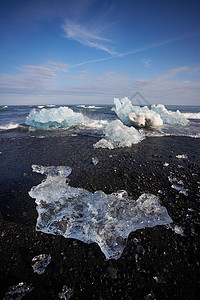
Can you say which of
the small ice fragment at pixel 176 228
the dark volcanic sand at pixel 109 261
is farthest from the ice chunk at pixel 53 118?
the small ice fragment at pixel 176 228

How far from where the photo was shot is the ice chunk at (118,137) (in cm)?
626

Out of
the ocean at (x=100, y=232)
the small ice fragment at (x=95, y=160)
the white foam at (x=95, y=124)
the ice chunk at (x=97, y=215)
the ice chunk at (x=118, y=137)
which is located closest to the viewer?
the ocean at (x=100, y=232)

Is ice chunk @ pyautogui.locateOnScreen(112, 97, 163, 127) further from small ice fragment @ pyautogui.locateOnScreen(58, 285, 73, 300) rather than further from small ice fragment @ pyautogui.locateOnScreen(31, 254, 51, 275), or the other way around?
small ice fragment @ pyautogui.locateOnScreen(58, 285, 73, 300)

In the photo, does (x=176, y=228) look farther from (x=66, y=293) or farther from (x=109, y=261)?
(x=66, y=293)

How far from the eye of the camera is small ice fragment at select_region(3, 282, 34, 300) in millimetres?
1358

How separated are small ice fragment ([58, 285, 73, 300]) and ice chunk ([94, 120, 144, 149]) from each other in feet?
16.1

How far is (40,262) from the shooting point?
1676 mm

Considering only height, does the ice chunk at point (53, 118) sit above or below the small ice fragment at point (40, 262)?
above

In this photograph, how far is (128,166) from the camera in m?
4.22

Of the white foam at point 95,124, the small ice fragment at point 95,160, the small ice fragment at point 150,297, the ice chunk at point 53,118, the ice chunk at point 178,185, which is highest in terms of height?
the ice chunk at point 53,118

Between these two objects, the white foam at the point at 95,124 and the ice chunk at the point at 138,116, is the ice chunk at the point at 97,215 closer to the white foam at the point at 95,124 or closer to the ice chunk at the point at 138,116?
the white foam at the point at 95,124

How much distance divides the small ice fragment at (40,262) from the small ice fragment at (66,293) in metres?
0.31

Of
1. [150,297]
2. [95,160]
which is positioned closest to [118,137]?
[95,160]

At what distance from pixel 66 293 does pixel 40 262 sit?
0.46 m
